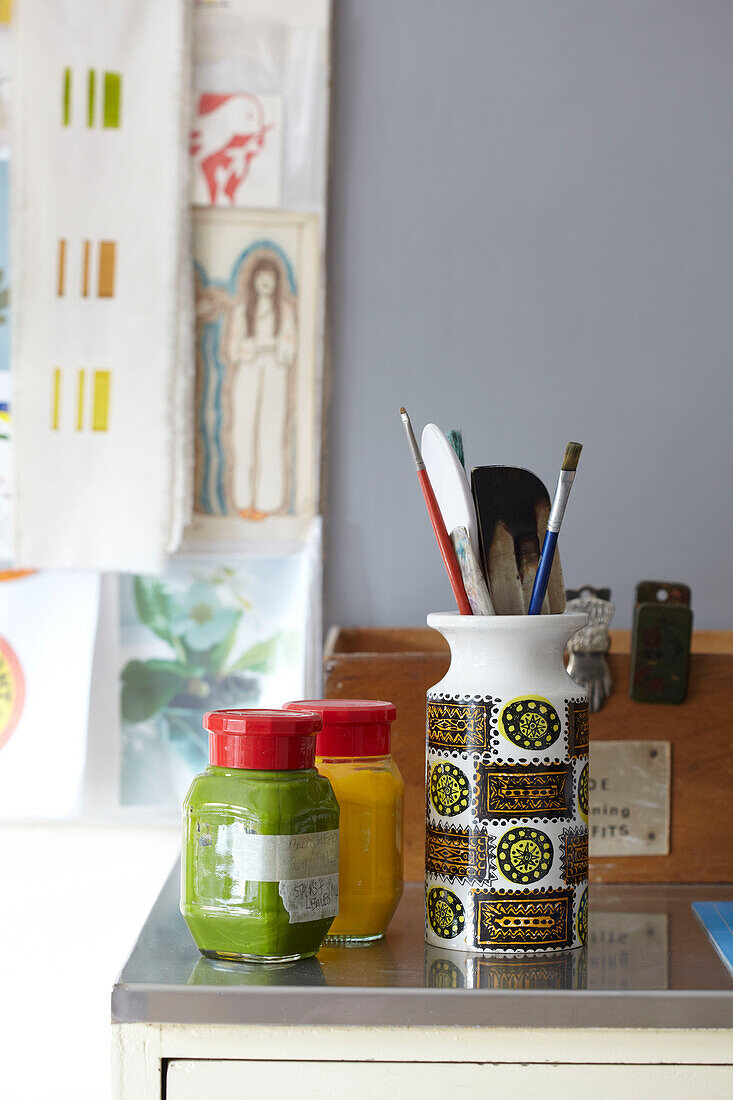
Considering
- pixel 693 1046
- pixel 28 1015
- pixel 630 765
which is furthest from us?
pixel 28 1015

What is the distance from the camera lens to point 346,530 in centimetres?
111

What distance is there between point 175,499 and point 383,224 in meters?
0.36

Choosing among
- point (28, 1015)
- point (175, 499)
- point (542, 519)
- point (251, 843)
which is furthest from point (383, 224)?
point (28, 1015)

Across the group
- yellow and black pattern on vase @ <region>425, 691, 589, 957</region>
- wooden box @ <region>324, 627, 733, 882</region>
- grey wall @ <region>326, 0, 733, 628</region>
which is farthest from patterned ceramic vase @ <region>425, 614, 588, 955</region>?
grey wall @ <region>326, 0, 733, 628</region>

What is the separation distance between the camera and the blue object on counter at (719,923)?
0.62m

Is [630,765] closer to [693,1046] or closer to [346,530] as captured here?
[693,1046]

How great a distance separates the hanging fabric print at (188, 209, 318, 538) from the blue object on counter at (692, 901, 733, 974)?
1.82 ft

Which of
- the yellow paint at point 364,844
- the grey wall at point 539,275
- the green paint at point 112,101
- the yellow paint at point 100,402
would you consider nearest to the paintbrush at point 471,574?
the yellow paint at point 364,844

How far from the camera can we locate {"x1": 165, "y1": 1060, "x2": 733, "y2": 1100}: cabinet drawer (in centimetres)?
53

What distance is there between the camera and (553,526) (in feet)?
1.94

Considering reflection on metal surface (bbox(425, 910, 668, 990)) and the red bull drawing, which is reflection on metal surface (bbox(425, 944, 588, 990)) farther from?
the red bull drawing

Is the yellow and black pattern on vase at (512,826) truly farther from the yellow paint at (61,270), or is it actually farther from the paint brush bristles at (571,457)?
the yellow paint at (61,270)

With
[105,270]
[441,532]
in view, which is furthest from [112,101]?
[441,532]

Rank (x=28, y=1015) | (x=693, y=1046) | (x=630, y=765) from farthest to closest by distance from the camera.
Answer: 1. (x=28, y=1015)
2. (x=630, y=765)
3. (x=693, y=1046)
